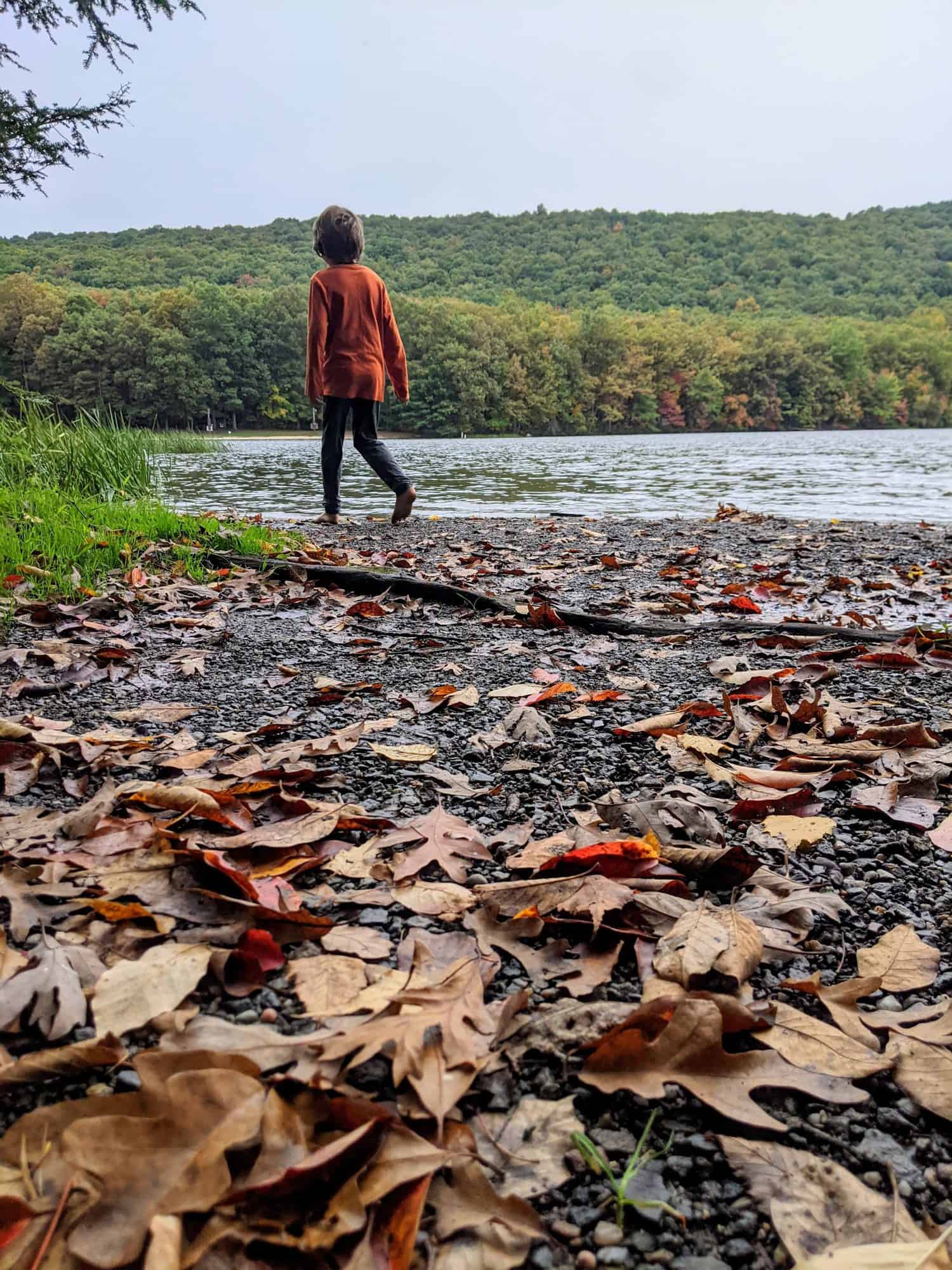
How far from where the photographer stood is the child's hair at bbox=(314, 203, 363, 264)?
602 centimetres

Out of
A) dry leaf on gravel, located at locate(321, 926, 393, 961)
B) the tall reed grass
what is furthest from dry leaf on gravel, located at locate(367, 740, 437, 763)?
the tall reed grass

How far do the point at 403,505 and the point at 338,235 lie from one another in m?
2.23

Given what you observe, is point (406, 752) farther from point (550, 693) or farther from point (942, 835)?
point (942, 835)

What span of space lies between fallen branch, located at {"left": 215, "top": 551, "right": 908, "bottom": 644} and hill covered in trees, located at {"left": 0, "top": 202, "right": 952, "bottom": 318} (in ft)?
215

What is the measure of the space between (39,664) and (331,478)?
4455 mm

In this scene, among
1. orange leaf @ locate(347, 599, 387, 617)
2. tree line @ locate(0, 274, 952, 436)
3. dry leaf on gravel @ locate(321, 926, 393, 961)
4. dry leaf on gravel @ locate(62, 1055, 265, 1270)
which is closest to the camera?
dry leaf on gravel @ locate(62, 1055, 265, 1270)

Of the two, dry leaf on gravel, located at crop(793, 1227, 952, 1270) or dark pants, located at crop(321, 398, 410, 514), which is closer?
dry leaf on gravel, located at crop(793, 1227, 952, 1270)

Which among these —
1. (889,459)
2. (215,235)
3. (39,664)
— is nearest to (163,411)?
(215,235)

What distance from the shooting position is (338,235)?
6117mm

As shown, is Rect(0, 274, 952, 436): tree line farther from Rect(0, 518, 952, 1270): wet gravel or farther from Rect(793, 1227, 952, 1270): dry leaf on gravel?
Rect(793, 1227, 952, 1270): dry leaf on gravel

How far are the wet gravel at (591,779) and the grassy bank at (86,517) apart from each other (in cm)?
81

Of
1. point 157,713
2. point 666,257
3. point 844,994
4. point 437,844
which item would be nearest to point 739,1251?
point 844,994

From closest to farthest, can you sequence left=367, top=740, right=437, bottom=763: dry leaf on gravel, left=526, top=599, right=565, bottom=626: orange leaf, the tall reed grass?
left=367, top=740, right=437, bottom=763: dry leaf on gravel → left=526, top=599, right=565, bottom=626: orange leaf → the tall reed grass

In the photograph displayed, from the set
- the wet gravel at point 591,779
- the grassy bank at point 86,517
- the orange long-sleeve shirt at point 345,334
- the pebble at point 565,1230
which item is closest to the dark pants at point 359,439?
the orange long-sleeve shirt at point 345,334
